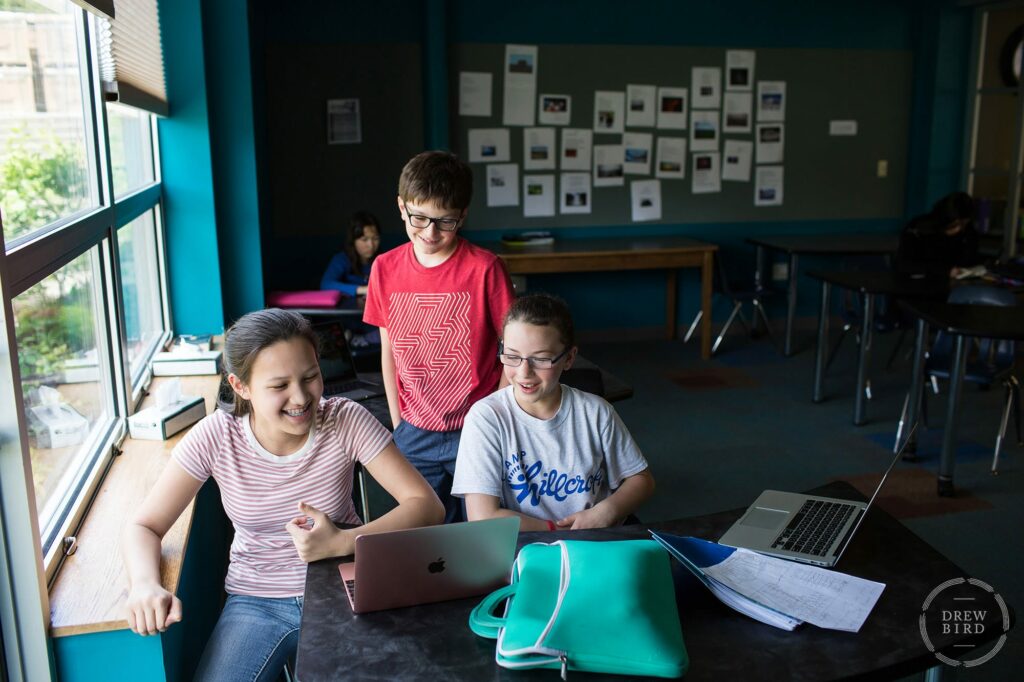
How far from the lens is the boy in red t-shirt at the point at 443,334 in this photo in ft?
7.73

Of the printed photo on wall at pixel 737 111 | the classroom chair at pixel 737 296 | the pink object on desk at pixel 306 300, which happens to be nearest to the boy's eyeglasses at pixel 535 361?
the pink object on desk at pixel 306 300

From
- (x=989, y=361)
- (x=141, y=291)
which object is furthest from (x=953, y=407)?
(x=141, y=291)

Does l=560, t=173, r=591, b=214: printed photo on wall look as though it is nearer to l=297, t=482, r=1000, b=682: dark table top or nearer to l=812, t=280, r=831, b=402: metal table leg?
l=812, t=280, r=831, b=402: metal table leg

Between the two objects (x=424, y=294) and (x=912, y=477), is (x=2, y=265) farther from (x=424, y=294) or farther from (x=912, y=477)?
(x=912, y=477)

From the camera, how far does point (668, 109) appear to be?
6664 mm

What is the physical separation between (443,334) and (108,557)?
3.15 feet

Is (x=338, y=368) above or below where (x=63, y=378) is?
below

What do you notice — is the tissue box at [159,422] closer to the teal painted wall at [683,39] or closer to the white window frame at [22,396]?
the white window frame at [22,396]

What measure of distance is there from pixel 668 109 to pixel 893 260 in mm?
1888

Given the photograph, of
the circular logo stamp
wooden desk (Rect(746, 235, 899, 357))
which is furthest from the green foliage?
wooden desk (Rect(746, 235, 899, 357))

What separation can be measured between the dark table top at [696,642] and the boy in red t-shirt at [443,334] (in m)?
0.83

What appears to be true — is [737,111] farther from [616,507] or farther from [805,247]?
[616,507]

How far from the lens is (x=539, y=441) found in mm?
2004

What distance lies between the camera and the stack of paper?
55.7 inches
